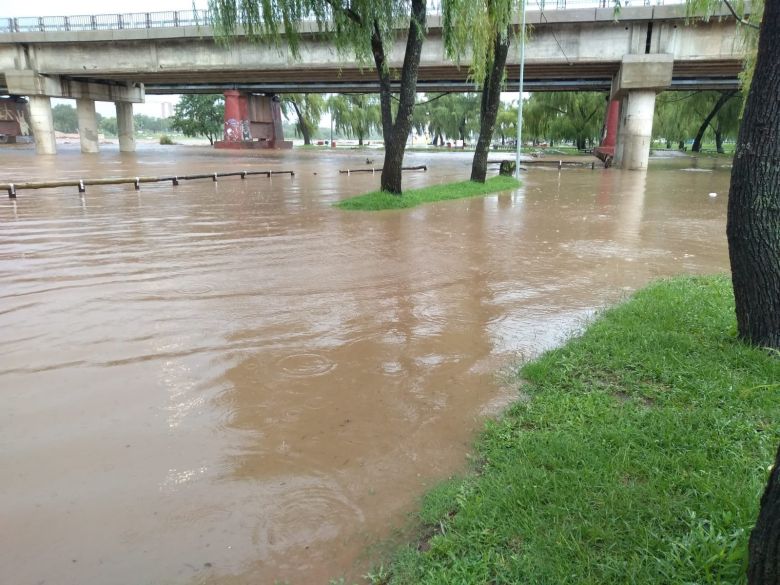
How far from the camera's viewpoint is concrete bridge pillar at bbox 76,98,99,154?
39.6 meters

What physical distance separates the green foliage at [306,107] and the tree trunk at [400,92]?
47.6 m

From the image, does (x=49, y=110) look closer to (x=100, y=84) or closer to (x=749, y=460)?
(x=100, y=84)

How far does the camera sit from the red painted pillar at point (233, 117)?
→ 163ft

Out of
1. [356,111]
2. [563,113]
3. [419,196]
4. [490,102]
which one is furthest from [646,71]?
[356,111]

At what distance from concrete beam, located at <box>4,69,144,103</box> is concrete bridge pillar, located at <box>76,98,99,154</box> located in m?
1.00

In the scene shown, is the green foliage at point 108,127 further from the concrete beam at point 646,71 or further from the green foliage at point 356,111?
the concrete beam at point 646,71

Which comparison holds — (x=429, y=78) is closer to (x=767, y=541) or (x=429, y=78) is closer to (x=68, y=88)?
(x=68, y=88)

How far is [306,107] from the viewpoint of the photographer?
63.4 metres

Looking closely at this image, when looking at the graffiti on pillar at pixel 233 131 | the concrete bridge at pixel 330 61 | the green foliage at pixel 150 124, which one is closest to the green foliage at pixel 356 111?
the graffiti on pillar at pixel 233 131

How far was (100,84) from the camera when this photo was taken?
130ft

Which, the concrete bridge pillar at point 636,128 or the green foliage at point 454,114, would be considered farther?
the green foliage at point 454,114

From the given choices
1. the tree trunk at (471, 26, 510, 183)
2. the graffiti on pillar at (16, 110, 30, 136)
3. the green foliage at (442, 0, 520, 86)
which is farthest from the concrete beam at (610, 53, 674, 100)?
the graffiti on pillar at (16, 110, 30, 136)

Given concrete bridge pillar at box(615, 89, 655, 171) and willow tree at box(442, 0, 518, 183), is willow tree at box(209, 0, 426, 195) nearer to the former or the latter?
willow tree at box(442, 0, 518, 183)

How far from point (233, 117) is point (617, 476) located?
52466 mm
